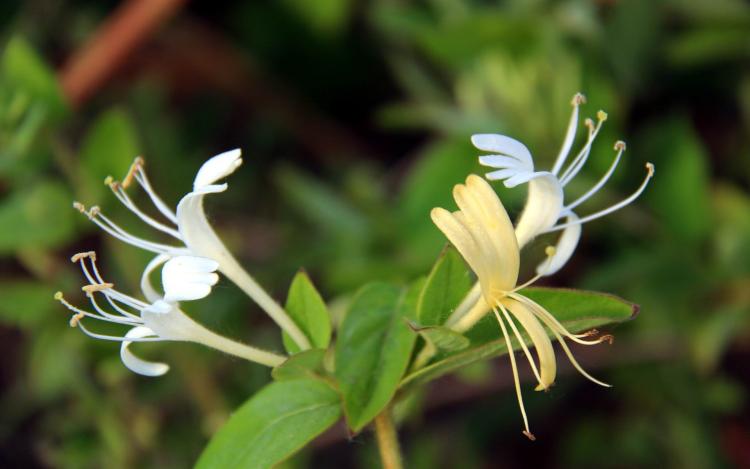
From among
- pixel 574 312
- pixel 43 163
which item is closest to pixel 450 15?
pixel 43 163

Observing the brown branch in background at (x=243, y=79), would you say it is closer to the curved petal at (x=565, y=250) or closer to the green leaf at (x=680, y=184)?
the green leaf at (x=680, y=184)

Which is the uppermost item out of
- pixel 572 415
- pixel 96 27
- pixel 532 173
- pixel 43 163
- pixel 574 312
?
pixel 96 27

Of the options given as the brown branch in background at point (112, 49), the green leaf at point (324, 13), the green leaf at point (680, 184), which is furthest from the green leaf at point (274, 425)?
the green leaf at point (324, 13)

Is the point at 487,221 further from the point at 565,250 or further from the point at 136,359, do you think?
the point at 136,359

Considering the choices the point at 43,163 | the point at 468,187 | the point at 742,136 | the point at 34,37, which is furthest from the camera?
the point at 34,37

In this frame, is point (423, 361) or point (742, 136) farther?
point (742, 136)

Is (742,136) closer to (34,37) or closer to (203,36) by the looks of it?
(203,36)

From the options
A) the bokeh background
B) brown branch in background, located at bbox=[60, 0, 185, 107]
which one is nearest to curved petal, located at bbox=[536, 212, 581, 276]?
the bokeh background
